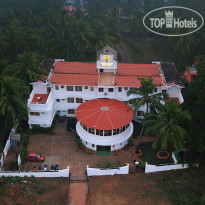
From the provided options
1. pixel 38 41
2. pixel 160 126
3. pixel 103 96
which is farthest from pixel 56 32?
pixel 160 126

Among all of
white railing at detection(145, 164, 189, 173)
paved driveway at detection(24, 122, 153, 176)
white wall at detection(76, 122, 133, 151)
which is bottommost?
paved driveway at detection(24, 122, 153, 176)

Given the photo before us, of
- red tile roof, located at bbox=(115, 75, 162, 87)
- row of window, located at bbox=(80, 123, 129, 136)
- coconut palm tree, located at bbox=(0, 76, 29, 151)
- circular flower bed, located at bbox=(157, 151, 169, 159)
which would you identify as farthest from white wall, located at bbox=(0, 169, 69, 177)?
red tile roof, located at bbox=(115, 75, 162, 87)

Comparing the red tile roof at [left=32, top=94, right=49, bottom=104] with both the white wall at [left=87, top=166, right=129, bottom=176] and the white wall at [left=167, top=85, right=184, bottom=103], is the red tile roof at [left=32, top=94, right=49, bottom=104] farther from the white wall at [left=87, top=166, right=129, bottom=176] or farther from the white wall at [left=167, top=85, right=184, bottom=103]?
the white wall at [left=167, top=85, right=184, bottom=103]

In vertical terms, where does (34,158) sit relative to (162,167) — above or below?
below

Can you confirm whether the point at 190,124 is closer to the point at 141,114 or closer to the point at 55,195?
the point at 141,114

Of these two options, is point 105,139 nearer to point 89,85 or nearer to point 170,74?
point 89,85

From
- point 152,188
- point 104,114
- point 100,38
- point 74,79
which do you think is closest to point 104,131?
point 104,114
